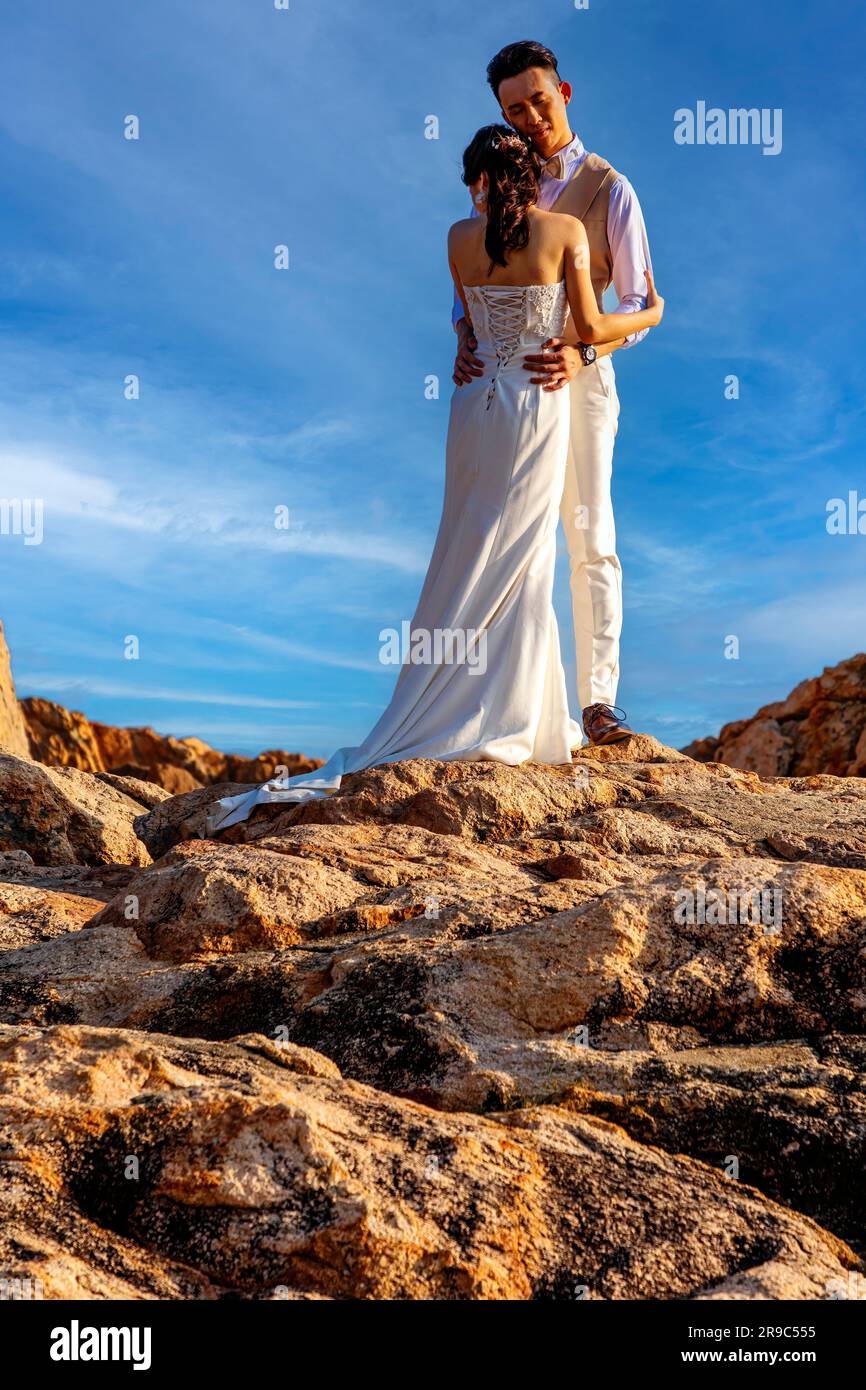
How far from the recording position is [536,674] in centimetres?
728

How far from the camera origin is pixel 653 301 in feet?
27.6

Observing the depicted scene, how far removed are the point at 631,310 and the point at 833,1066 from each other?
246 inches

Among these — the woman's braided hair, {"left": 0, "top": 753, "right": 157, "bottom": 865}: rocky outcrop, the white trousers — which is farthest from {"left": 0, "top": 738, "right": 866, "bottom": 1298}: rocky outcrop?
the woman's braided hair

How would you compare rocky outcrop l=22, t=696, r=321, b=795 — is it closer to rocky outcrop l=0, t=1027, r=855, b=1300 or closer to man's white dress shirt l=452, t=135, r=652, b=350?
man's white dress shirt l=452, t=135, r=652, b=350

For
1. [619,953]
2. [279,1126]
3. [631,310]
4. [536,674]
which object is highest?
[631,310]

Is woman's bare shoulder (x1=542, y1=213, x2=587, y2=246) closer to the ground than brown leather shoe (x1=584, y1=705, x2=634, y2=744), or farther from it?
farther from it

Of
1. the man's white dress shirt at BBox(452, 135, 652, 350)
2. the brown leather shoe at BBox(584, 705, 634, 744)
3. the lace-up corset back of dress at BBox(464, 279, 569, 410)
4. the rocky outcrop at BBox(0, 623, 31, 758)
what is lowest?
the brown leather shoe at BBox(584, 705, 634, 744)

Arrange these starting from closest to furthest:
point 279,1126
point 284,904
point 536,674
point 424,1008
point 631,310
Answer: point 279,1126, point 424,1008, point 284,904, point 536,674, point 631,310

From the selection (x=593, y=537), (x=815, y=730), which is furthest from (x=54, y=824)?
(x=815, y=730)

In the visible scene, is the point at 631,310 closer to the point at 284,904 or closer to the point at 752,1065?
the point at 284,904

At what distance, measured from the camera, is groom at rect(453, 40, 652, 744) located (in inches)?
325

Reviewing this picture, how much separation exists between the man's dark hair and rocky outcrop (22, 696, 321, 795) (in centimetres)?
1376

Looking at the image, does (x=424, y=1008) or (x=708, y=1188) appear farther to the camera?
(x=424, y=1008)

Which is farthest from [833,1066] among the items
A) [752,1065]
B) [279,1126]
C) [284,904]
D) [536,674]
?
[536,674]
